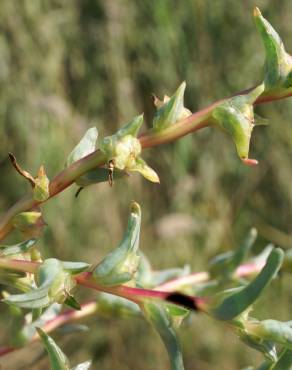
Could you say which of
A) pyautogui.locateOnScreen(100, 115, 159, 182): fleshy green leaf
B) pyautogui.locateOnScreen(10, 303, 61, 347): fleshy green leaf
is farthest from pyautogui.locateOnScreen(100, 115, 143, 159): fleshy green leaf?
pyautogui.locateOnScreen(10, 303, 61, 347): fleshy green leaf

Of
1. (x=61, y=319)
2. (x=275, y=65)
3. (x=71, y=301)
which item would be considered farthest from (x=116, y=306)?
(x=275, y=65)

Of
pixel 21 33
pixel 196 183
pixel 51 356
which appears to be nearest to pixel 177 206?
pixel 196 183

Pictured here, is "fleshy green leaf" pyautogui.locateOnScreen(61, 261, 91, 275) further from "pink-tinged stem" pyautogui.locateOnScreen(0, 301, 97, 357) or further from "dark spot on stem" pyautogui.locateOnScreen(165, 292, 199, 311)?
"pink-tinged stem" pyautogui.locateOnScreen(0, 301, 97, 357)

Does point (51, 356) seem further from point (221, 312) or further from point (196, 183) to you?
point (196, 183)

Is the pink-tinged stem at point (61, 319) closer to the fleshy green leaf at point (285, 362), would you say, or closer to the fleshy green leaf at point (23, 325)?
the fleshy green leaf at point (23, 325)

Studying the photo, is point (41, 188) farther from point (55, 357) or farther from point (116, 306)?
point (116, 306)
